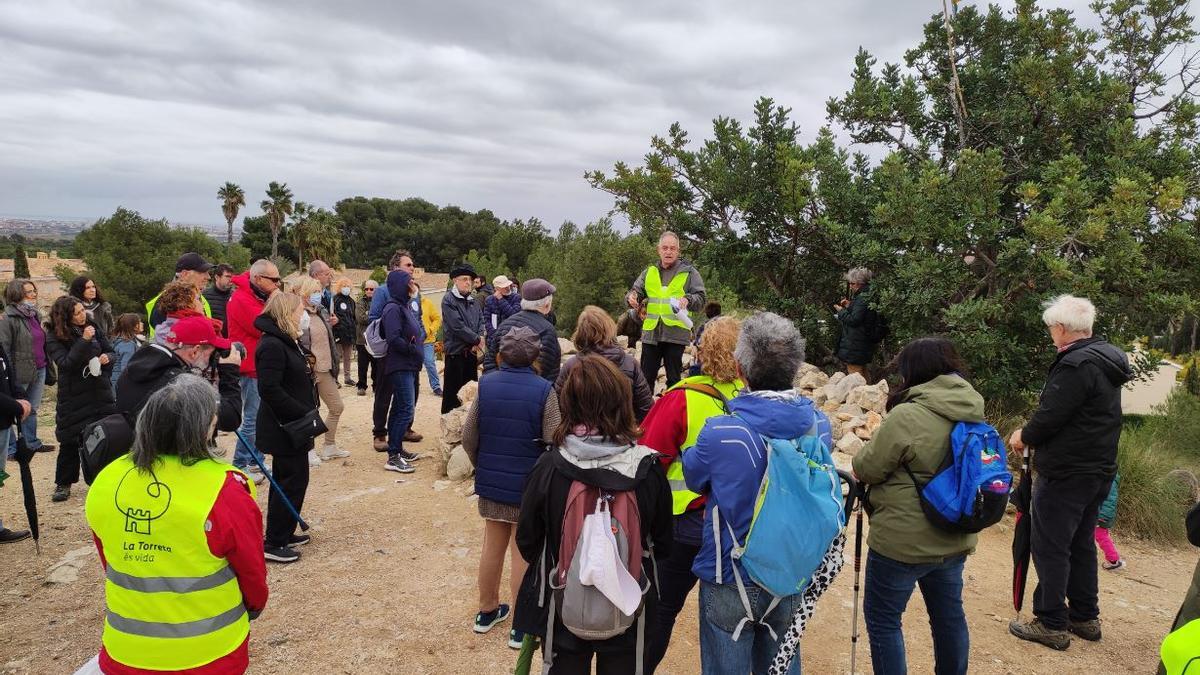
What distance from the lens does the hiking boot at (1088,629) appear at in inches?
157

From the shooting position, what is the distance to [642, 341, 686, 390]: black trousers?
22.1ft

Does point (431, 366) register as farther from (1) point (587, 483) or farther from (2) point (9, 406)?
(1) point (587, 483)

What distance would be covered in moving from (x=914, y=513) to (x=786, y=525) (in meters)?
0.84

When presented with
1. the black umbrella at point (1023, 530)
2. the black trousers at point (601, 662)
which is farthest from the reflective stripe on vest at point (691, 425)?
the black umbrella at point (1023, 530)

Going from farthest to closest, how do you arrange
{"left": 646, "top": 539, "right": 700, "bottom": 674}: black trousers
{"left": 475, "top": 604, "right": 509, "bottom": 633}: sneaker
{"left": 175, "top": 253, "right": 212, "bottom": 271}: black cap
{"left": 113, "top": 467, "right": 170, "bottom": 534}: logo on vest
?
1. {"left": 175, "top": 253, "right": 212, "bottom": 271}: black cap
2. {"left": 475, "top": 604, "right": 509, "bottom": 633}: sneaker
3. {"left": 646, "top": 539, "right": 700, "bottom": 674}: black trousers
4. {"left": 113, "top": 467, "right": 170, "bottom": 534}: logo on vest

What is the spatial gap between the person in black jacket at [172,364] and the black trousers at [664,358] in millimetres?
3823

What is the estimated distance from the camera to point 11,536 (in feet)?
16.3

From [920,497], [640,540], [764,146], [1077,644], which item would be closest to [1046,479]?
[1077,644]

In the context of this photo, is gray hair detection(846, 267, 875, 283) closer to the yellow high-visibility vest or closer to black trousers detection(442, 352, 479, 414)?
black trousers detection(442, 352, 479, 414)

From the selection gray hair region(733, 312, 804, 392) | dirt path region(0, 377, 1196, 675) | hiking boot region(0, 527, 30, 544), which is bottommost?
hiking boot region(0, 527, 30, 544)

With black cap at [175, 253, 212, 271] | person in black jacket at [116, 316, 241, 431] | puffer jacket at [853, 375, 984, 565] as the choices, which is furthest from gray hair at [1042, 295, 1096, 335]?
black cap at [175, 253, 212, 271]

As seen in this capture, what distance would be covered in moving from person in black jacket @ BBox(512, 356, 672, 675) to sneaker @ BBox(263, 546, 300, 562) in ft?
9.28

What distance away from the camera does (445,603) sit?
422cm

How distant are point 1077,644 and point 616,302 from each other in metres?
19.7
